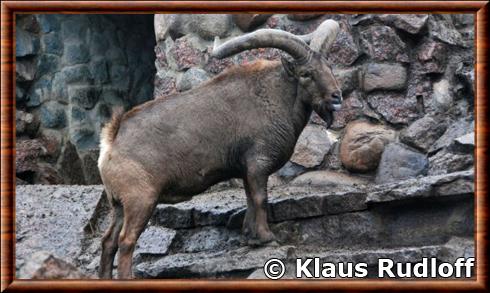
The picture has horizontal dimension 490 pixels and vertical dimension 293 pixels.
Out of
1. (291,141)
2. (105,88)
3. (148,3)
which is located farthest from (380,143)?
(105,88)

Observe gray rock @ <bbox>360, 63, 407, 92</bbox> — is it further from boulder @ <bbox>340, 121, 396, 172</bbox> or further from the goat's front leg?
the goat's front leg

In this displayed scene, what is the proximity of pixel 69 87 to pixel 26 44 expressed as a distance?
2.37 ft

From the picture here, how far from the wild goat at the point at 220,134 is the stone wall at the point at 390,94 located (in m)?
0.99

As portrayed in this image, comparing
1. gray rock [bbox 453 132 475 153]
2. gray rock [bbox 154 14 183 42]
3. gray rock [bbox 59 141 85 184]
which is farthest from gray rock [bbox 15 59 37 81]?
gray rock [bbox 453 132 475 153]

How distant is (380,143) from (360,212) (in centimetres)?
114

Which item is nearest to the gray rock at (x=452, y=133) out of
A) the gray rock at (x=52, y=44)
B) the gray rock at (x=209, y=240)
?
the gray rock at (x=209, y=240)

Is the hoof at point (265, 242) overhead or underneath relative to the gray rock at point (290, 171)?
underneath

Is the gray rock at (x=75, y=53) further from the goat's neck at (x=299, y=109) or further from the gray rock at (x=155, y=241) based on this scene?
the goat's neck at (x=299, y=109)

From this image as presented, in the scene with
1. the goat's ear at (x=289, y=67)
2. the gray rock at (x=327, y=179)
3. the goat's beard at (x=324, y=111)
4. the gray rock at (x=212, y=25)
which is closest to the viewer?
the goat's beard at (x=324, y=111)

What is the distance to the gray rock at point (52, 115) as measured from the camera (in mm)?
11242

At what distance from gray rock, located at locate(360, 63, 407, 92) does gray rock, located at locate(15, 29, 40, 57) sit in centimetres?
423

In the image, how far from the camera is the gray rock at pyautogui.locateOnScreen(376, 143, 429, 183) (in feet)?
28.8

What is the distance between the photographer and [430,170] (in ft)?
27.9

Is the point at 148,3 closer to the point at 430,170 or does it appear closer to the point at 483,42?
the point at 483,42
